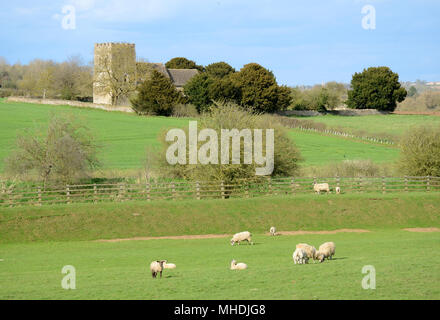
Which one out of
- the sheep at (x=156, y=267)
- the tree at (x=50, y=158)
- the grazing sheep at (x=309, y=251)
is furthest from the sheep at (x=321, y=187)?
the sheep at (x=156, y=267)

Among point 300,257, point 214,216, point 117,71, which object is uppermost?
point 117,71

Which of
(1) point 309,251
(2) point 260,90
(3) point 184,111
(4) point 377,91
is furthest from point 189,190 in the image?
(4) point 377,91

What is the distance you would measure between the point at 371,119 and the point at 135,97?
3442cm

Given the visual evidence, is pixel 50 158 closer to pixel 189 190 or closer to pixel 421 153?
pixel 189 190

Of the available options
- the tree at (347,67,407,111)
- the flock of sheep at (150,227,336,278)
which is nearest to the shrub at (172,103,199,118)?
the tree at (347,67,407,111)

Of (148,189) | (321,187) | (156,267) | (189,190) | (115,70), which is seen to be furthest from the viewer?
Answer: (115,70)

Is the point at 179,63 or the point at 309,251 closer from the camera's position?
the point at 309,251

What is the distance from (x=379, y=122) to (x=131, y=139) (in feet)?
127

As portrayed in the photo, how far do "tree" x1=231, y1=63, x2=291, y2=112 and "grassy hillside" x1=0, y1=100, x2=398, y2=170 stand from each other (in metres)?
15.1

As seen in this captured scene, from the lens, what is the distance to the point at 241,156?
1351 inches

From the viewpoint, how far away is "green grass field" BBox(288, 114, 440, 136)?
7341 cm

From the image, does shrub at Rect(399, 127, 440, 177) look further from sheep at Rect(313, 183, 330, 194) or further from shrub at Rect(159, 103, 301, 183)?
sheep at Rect(313, 183, 330, 194)

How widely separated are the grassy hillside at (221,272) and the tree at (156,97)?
52.5m
